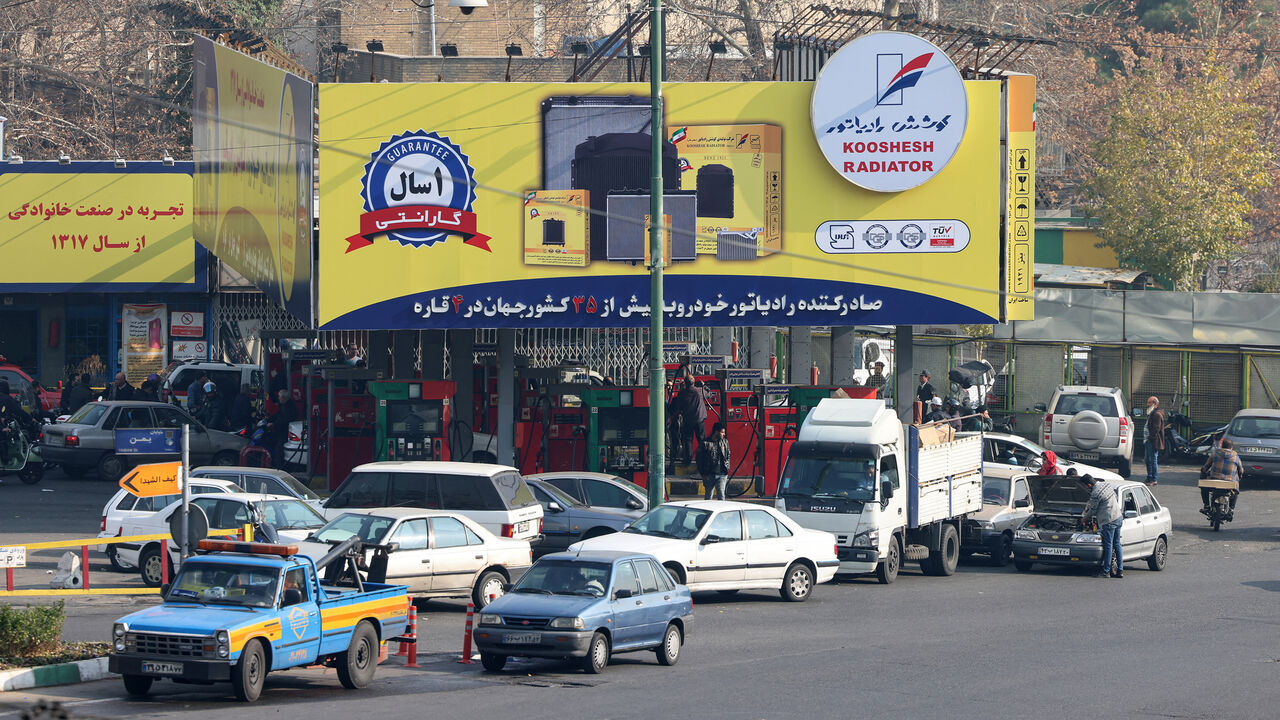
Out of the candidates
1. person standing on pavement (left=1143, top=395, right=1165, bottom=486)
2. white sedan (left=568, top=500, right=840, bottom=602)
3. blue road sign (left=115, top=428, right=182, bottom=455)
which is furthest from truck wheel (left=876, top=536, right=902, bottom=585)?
blue road sign (left=115, top=428, right=182, bottom=455)

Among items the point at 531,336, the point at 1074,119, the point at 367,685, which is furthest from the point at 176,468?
the point at 1074,119

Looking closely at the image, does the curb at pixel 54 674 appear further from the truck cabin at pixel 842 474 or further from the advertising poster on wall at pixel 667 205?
the advertising poster on wall at pixel 667 205

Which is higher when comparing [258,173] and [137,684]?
[258,173]

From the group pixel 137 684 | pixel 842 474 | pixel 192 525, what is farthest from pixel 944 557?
pixel 137 684

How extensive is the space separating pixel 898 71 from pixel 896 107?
666 millimetres

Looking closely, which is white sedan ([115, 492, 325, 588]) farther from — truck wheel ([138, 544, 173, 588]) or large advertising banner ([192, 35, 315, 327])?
large advertising banner ([192, 35, 315, 327])

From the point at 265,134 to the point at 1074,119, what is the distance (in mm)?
44171

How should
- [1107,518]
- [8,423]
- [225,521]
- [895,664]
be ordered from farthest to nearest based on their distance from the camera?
[8,423] < [1107,518] < [225,521] < [895,664]

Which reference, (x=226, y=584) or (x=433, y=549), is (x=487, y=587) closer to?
(x=433, y=549)

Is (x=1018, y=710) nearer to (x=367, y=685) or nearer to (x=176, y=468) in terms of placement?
(x=367, y=685)

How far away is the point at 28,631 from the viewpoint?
1458 cm

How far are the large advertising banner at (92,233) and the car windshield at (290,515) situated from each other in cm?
2076

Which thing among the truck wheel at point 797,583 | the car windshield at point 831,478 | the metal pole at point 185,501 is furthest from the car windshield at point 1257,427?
the metal pole at point 185,501

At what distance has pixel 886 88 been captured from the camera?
93.3 ft
